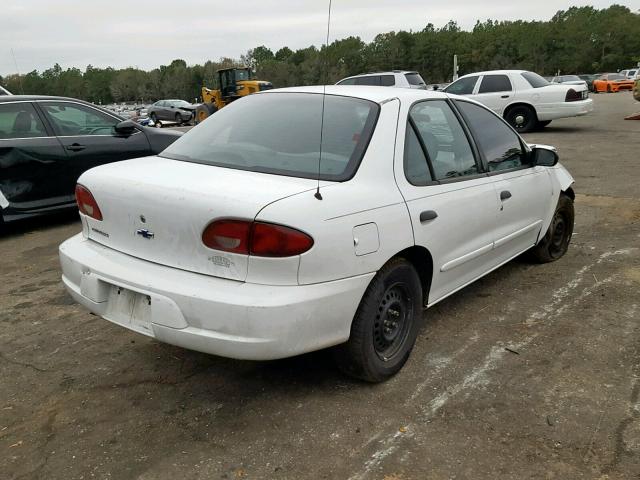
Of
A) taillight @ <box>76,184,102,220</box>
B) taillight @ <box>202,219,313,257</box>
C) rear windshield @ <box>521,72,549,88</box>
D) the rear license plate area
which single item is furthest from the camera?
rear windshield @ <box>521,72,549,88</box>

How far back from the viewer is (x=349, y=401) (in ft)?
9.15

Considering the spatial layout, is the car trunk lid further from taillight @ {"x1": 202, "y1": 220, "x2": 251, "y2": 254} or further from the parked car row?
the parked car row

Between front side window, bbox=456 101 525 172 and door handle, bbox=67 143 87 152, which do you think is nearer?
front side window, bbox=456 101 525 172

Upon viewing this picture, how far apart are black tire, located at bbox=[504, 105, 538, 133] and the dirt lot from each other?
1123 cm

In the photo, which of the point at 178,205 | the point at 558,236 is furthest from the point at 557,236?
the point at 178,205

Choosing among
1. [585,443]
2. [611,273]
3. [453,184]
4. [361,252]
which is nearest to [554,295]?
[611,273]

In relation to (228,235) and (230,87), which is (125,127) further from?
(230,87)

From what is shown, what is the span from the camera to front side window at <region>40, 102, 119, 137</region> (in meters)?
6.48

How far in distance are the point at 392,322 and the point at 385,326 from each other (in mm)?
77

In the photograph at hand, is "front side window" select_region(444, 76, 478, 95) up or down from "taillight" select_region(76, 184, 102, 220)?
up

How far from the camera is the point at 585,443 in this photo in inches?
95.9

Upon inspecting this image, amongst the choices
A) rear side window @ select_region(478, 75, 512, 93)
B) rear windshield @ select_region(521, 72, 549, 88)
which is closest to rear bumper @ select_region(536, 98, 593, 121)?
rear windshield @ select_region(521, 72, 549, 88)

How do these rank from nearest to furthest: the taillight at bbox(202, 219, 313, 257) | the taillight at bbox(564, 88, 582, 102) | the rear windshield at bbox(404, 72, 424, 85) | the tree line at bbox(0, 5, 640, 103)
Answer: the taillight at bbox(202, 219, 313, 257) → the taillight at bbox(564, 88, 582, 102) → the rear windshield at bbox(404, 72, 424, 85) → the tree line at bbox(0, 5, 640, 103)

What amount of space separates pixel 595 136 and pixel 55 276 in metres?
12.7
